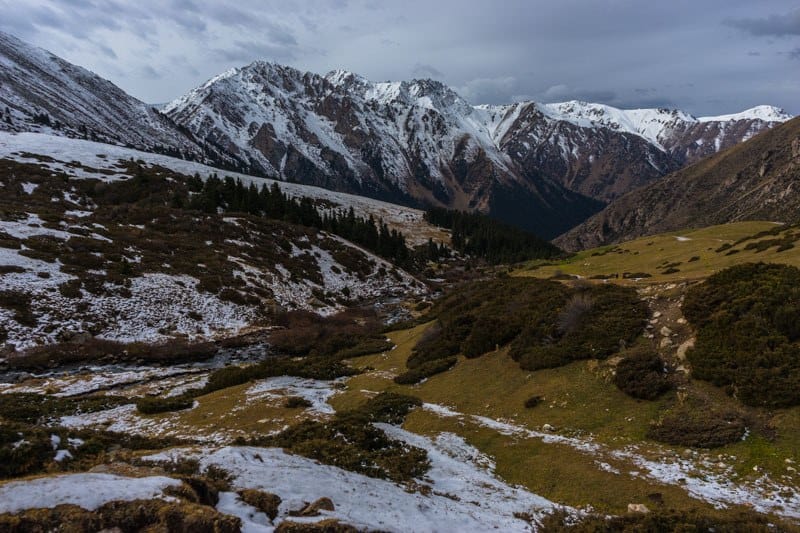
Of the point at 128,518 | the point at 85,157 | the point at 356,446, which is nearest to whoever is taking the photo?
the point at 128,518

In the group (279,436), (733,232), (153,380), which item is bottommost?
(153,380)

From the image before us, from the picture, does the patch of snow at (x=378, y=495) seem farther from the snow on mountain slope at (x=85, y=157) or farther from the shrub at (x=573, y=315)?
the snow on mountain slope at (x=85, y=157)

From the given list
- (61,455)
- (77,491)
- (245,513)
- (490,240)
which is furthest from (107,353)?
(490,240)

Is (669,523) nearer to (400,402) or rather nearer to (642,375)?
(642,375)

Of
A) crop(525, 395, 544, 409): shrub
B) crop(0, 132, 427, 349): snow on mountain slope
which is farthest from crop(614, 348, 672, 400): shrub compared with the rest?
crop(0, 132, 427, 349): snow on mountain slope

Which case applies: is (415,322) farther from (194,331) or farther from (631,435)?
(631,435)

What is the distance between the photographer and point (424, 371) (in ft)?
78.0

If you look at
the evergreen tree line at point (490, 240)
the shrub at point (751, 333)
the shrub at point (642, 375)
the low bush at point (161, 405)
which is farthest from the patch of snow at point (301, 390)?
the evergreen tree line at point (490, 240)

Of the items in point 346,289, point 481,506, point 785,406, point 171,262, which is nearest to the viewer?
point 481,506

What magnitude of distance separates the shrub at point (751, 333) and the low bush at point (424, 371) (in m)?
11.9

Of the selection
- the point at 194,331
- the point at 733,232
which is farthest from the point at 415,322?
the point at 733,232

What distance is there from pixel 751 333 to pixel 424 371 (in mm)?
14804

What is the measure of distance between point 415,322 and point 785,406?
2941 cm

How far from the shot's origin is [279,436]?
48.2 feet
